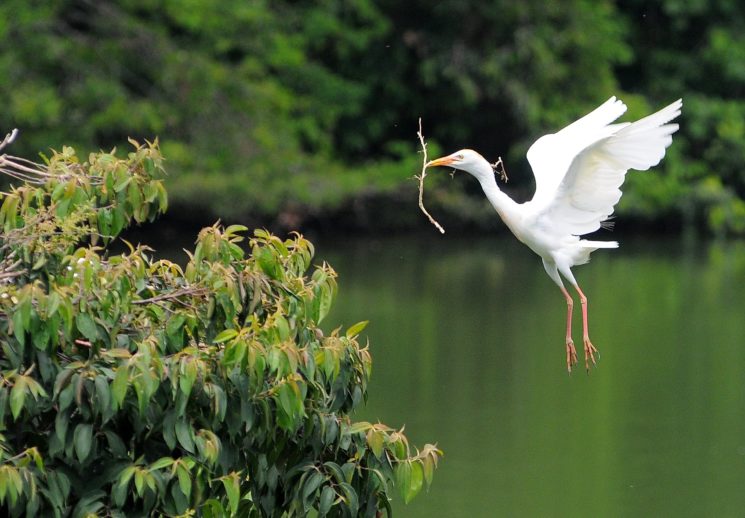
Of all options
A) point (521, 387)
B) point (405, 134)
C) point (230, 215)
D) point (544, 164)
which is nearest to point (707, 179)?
point (405, 134)

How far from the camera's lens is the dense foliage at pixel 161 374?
361cm

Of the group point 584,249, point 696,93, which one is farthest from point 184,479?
point 696,93

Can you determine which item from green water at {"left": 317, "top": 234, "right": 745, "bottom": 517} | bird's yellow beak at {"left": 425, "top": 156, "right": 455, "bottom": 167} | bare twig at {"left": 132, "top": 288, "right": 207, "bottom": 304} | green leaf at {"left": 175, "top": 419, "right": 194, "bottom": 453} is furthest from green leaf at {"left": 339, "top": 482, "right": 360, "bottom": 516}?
green water at {"left": 317, "top": 234, "right": 745, "bottom": 517}

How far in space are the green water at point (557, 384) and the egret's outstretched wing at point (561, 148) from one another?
101 inches

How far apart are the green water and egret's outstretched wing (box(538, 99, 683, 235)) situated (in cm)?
271

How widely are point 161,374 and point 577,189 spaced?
2.11 metres

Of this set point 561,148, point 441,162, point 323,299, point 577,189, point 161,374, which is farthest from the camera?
point 561,148

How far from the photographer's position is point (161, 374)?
12.0 ft

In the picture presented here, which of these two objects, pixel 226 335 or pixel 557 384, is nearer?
pixel 226 335

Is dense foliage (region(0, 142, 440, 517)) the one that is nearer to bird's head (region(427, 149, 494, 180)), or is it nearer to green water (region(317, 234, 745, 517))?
bird's head (region(427, 149, 494, 180))

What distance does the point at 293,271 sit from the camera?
13.9 feet

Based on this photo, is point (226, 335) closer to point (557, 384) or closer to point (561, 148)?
point (561, 148)

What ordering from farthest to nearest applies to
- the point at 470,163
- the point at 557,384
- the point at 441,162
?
the point at 557,384, the point at 470,163, the point at 441,162

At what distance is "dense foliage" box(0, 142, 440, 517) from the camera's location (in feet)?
11.8
